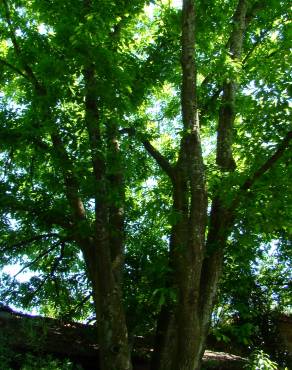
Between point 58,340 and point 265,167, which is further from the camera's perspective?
point 58,340

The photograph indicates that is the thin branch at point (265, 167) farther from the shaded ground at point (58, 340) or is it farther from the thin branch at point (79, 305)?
the thin branch at point (79, 305)

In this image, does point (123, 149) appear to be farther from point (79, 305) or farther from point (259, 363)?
point (259, 363)

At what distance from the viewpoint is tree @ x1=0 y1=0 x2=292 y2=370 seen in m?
6.67

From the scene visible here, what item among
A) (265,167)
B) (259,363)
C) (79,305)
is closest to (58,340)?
(79,305)

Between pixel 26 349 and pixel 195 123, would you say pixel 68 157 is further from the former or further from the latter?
pixel 26 349

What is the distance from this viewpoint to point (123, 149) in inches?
345

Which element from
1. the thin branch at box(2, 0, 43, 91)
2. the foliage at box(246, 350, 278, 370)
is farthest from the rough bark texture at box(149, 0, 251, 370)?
the foliage at box(246, 350, 278, 370)

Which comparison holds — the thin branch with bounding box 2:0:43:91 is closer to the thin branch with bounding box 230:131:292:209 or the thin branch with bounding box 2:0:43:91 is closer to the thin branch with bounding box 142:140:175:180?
the thin branch with bounding box 142:140:175:180

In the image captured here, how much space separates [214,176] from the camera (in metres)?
7.39

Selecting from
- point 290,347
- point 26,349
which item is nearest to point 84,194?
point 26,349

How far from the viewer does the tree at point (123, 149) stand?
21.9 ft

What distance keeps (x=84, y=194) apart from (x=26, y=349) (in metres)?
3.34

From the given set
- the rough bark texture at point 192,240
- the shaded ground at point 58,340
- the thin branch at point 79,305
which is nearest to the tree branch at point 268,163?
Answer: the rough bark texture at point 192,240

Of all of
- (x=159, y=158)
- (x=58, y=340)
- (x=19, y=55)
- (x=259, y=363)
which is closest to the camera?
(x=19, y=55)
